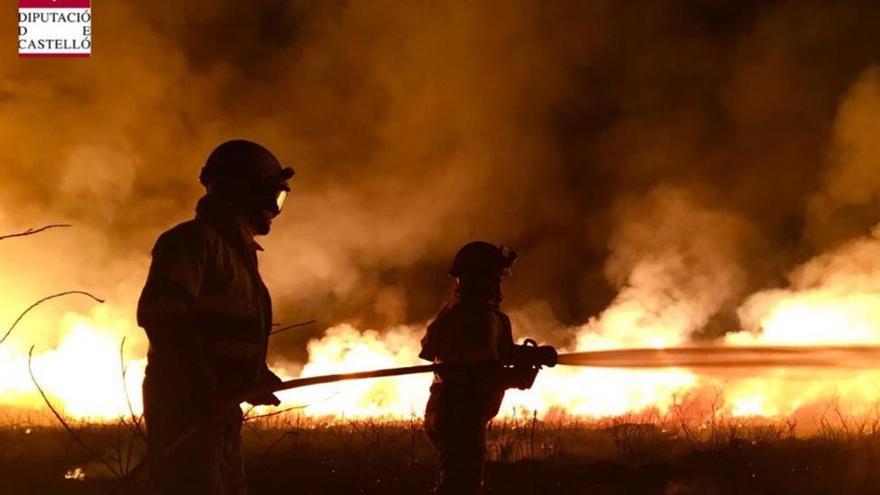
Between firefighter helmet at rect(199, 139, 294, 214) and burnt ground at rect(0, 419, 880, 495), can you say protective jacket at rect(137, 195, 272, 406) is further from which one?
burnt ground at rect(0, 419, 880, 495)

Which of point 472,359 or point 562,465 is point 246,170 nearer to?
point 472,359

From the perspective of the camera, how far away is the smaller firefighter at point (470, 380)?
5.48 metres

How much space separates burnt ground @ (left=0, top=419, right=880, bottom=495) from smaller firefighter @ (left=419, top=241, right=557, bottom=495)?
1.77 meters

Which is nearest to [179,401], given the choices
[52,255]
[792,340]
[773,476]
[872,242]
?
[773,476]

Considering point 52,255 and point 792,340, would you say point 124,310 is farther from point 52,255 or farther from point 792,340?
point 792,340

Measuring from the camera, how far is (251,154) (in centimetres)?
395

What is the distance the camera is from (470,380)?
5.52m

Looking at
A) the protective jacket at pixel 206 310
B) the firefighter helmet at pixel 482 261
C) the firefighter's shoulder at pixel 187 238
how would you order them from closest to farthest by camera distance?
the protective jacket at pixel 206 310, the firefighter's shoulder at pixel 187 238, the firefighter helmet at pixel 482 261

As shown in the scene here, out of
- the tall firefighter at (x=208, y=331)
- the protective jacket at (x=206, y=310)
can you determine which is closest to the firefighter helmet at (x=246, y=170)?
the tall firefighter at (x=208, y=331)

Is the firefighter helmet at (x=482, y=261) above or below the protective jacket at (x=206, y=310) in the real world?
above

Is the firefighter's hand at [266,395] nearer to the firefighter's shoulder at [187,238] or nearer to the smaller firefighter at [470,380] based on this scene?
the firefighter's shoulder at [187,238]

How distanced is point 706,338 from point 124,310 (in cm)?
1435

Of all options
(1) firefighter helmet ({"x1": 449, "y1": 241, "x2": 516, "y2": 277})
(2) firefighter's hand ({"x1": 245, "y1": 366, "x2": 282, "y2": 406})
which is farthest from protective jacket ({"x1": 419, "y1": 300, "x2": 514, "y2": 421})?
(2) firefighter's hand ({"x1": 245, "y1": 366, "x2": 282, "y2": 406})

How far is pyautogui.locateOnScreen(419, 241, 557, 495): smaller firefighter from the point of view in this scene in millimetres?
5477
